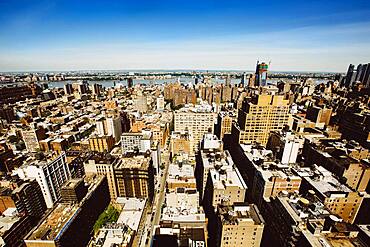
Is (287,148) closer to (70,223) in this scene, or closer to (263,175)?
(263,175)

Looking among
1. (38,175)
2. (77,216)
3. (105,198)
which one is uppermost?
(38,175)

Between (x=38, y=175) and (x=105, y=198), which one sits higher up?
(x=38, y=175)

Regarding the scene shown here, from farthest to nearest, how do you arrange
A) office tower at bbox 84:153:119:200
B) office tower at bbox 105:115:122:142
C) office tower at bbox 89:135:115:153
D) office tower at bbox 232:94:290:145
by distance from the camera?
office tower at bbox 105:115:122:142
office tower at bbox 89:135:115:153
office tower at bbox 232:94:290:145
office tower at bbox 84:153:119:200

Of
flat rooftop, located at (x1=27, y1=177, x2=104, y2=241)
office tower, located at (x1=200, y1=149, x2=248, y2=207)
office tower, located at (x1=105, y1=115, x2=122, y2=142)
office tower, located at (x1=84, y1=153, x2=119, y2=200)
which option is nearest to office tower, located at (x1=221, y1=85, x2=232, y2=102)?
office tower, located at (x1=105, y1=115, x2=122, y2=142)

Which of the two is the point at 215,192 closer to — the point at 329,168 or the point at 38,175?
the point at 329,168

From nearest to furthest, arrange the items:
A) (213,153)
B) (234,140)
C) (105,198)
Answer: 1. (105,198)
2. (213,153)
3. (234,140)

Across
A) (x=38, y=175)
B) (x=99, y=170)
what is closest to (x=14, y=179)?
(x=38, y=175)

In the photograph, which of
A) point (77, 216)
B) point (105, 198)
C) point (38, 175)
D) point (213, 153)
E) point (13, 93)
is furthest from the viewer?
point (13, 93)

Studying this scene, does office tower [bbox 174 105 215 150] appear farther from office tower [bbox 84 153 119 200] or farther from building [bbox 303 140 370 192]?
building [bbox 303 140 370 192]
